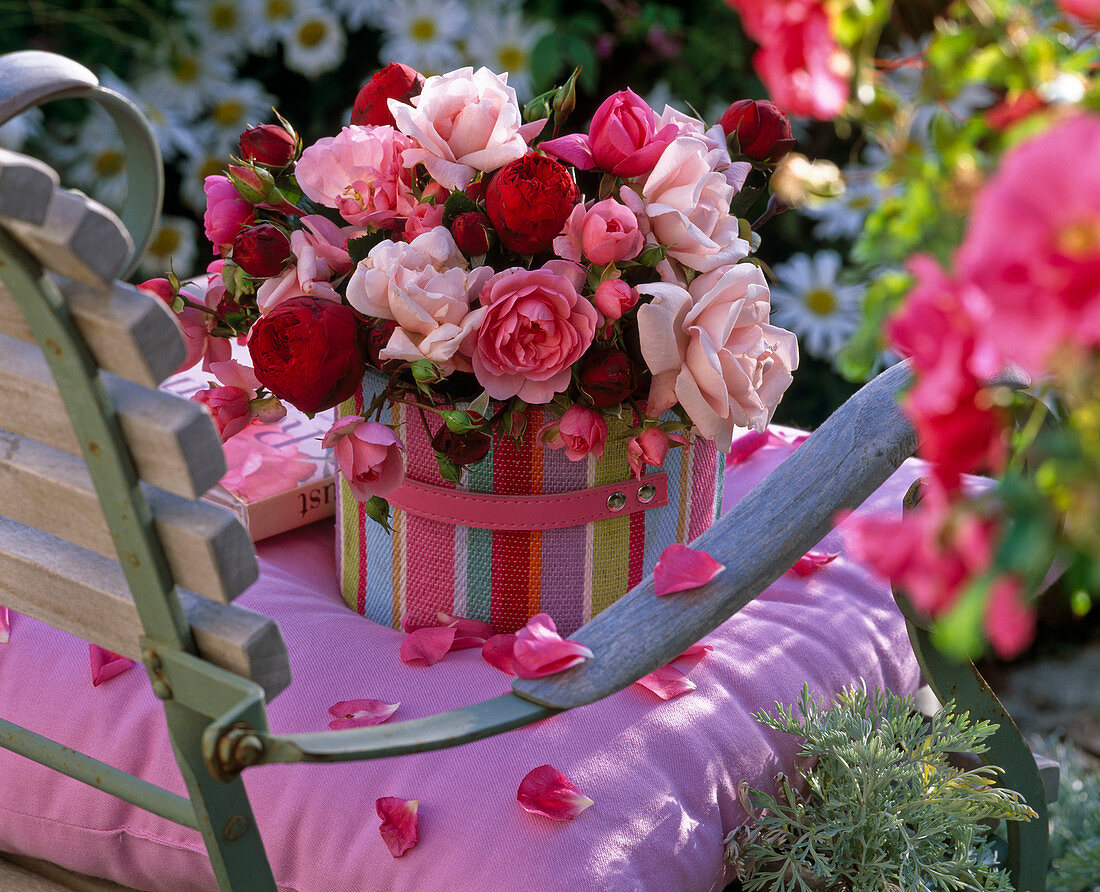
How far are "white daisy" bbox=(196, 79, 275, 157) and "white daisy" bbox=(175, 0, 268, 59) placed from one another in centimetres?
10

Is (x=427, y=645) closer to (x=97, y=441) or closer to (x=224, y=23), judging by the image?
(x=97, y=441)

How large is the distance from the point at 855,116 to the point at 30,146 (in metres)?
2.77

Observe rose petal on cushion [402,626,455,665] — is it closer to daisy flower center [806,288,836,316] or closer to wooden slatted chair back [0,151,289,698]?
wooden slatted chair back [0,151,289,698]

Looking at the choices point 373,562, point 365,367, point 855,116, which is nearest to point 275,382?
point 365,367

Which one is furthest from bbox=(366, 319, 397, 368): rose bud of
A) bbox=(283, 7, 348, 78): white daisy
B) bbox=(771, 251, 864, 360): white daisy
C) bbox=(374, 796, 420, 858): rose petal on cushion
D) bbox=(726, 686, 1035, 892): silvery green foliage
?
bbox=(283, 7, 348, 78): white daisy

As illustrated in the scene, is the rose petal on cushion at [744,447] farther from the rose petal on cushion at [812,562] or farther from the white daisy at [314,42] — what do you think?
the white daisy at [314,42]

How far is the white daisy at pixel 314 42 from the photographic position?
265cm

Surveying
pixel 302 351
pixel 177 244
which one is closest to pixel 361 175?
pixel 302 351

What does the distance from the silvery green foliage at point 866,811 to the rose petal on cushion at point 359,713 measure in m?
0.30

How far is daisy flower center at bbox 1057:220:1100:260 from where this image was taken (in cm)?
28

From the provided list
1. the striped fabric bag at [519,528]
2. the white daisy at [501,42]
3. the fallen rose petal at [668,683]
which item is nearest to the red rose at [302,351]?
the striped fabric bag at [519,528]

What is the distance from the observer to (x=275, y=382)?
858mm

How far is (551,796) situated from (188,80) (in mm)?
2397

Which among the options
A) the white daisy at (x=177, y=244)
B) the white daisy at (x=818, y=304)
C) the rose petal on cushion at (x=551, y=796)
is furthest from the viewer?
the white daisy at (x=177, y=244)
